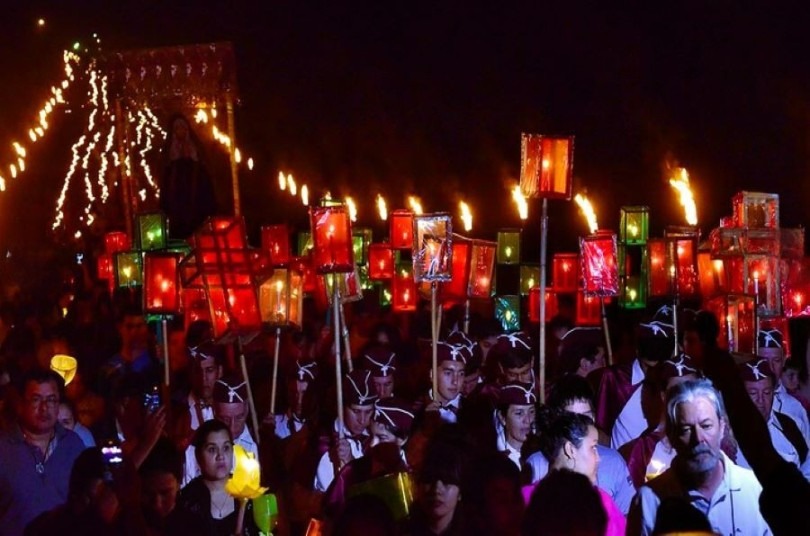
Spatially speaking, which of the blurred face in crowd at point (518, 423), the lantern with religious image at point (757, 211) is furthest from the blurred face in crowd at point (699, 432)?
the lantern with religious image at point (757, 211)

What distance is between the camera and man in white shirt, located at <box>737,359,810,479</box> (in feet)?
27.5

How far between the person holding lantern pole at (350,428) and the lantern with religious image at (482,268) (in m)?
3.93

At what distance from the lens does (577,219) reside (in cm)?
2127

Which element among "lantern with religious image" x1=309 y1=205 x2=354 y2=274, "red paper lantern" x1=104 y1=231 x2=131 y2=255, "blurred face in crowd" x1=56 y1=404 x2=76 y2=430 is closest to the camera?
"blurred face in crowd" x1=56 y1=404 x2=76 y2=430

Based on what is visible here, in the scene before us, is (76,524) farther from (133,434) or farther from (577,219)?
(577,219)

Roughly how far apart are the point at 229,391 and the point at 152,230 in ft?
13.9

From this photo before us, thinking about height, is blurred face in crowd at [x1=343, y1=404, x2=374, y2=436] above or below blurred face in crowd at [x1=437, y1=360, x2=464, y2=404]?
below

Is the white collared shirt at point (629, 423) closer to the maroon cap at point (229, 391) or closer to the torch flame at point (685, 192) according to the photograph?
the maroon cap at point (229, 391)

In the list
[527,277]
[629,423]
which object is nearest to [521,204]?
[527,277]

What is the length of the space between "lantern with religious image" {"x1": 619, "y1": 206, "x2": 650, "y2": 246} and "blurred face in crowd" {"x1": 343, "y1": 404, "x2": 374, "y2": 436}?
5487mm

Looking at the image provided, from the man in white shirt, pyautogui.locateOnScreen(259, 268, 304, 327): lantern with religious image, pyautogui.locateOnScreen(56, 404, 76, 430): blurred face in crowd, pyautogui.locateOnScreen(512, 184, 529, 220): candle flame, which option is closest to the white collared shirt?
the man in white shirt

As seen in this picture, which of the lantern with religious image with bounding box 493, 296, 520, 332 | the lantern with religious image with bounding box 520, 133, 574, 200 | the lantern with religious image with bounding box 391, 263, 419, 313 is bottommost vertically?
the lantern with religious image with bounding box 493, 296, 520, 332

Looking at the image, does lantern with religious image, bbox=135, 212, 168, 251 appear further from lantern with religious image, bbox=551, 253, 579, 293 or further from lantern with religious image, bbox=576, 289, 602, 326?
lantern with religious image, bbox=551, 253, 579, 293

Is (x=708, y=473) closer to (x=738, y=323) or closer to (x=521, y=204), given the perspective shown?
(x=738, y=323)
